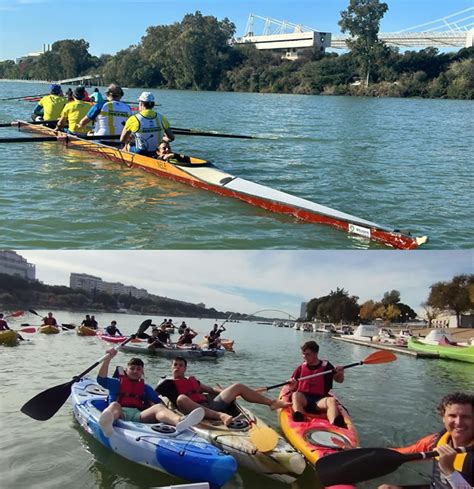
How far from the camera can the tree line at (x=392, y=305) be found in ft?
31.8

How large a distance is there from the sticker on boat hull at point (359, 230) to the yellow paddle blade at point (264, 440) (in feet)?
9.46

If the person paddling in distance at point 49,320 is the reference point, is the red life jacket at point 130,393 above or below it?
above

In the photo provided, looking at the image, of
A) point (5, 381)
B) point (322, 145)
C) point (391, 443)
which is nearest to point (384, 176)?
point (322, 145)

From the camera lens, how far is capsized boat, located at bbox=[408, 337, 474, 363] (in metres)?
10.4

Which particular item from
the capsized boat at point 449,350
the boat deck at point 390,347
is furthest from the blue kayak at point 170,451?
the boat deck at point 390,347

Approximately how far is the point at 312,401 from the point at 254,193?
316 cm

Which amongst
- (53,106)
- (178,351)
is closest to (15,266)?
(178,351)

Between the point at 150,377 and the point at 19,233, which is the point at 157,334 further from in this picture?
the point at 19,233

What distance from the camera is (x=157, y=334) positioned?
9625 mm

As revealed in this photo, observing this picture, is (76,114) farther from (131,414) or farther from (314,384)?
(314,384)

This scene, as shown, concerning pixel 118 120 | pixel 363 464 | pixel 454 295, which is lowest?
pixel 454 295

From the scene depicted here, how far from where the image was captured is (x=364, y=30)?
51.4 meters

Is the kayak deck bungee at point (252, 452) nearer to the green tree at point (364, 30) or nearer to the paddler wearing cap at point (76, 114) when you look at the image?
the paddler wearing cap at point (76, 114)

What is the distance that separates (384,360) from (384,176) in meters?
5.82
